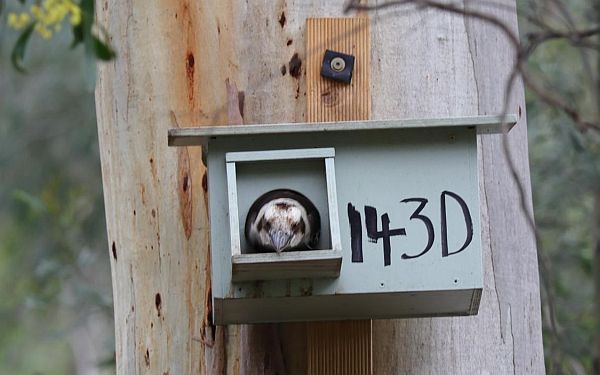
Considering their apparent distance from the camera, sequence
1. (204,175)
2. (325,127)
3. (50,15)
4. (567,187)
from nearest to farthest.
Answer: (50,15), (325,127), (204,175), (567,187)

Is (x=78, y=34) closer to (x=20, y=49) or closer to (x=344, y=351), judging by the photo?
(x=20, y=49)

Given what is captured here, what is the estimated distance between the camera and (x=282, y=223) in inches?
93.7

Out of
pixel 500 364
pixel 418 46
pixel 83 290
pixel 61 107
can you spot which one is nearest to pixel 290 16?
pixel 418 46

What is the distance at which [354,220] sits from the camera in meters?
2.54

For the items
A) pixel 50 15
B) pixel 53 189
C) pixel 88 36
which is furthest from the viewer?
pixel 53 189

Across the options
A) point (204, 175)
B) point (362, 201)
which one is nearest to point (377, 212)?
point (362, 201)

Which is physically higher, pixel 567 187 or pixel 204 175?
pixel 204 175

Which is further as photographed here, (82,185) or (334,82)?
(82,185)

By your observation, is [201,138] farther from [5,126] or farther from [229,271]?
[5,126]

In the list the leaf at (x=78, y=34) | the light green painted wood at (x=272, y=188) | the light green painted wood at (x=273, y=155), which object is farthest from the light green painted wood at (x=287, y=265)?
the leaf at (x=78, y=34)

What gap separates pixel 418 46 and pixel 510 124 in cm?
43

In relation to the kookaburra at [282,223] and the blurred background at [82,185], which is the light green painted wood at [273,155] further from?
the blurred background at [82,185]

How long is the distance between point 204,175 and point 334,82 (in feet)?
1.17

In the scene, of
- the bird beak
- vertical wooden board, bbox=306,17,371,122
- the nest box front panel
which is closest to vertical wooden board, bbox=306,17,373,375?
vertical wooden board, bbox=306,17,371,122
